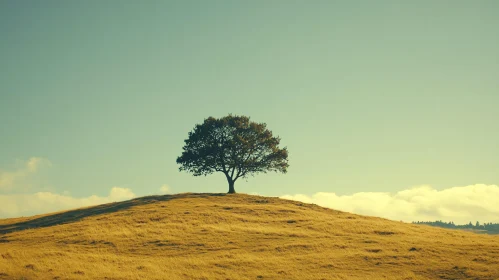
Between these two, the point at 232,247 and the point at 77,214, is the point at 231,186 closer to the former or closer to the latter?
the point at 77,214

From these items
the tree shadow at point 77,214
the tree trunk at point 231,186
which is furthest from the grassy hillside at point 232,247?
the tree trunk at point 231,186

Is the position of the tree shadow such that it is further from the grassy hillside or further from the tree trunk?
the tree trunk

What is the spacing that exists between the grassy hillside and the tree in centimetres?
1740

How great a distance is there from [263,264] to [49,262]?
19.3m

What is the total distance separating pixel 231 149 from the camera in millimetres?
79438

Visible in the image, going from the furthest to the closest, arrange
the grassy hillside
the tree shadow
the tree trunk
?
the tree trunk, the tree shadow, the grassy hillside

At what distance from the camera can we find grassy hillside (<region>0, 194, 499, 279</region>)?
35406 millimetres

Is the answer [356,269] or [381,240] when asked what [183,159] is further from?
[356,269]

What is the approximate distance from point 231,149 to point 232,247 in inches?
1485

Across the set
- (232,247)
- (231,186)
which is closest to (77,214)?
(231,186)

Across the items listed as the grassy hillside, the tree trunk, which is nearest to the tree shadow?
the grassy hillside

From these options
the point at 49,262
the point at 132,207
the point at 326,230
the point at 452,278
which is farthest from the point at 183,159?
the point at 452,278

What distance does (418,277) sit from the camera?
33.6m

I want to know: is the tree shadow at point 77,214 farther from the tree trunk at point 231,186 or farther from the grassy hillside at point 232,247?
the tree trunk at point 231,186
